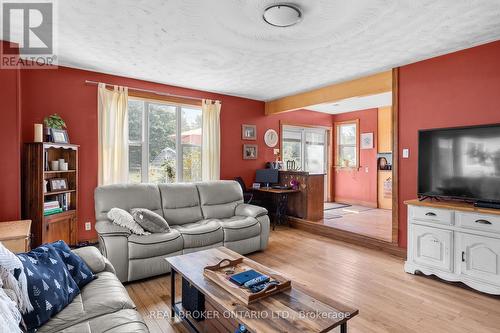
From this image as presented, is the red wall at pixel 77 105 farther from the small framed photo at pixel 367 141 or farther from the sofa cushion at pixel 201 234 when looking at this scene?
the small framed photo at pixel 367 141

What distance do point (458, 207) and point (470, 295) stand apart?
33.3 inches

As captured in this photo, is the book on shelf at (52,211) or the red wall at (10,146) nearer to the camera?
the red wall at (10,146)

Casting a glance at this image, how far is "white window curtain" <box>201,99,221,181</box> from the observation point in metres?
5.14

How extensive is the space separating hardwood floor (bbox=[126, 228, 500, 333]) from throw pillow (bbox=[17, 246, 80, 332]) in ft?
2.71

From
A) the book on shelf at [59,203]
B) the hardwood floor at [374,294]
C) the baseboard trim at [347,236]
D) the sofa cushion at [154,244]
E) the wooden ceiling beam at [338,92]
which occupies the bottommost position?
the hardwood floor at [374,294]

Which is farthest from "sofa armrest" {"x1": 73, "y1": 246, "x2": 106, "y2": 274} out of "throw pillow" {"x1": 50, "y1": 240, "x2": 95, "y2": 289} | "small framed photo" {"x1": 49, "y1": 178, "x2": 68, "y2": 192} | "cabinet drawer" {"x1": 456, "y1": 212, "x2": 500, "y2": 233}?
"cabinet drawer" {"x1": 456, "y1": 212, "x2": 500, "y2": 233}

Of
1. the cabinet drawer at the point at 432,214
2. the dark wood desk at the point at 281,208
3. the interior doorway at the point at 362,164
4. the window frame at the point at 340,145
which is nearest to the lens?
the cabinet drawer at the point at 432,214

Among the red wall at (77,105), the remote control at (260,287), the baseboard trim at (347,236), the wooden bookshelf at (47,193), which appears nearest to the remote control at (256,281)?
the remote control at (260,287)

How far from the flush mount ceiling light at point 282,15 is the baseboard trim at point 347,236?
10.2 feet

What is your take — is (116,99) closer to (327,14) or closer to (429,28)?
(327,14)

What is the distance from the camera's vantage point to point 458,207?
2.80 meters

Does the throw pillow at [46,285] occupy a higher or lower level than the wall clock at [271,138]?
lower

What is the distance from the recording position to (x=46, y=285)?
1.54 meters

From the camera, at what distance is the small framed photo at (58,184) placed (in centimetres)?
354
